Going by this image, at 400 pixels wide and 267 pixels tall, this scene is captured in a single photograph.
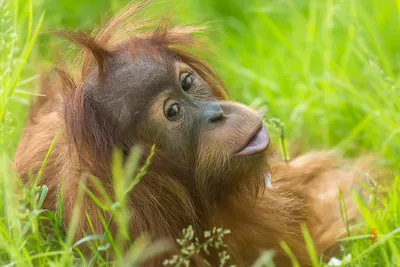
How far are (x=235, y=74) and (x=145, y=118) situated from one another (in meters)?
2.13

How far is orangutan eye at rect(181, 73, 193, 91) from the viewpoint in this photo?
313cm

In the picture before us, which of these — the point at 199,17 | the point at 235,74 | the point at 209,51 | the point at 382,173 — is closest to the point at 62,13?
the point at 199,17

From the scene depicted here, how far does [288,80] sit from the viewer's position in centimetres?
484

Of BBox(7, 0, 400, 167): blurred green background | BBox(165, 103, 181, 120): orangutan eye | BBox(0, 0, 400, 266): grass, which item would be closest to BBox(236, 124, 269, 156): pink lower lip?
BBox(165, 103, 181, 120): orangutan eye

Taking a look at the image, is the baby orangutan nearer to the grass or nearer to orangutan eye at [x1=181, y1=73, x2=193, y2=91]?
orangutan eye at [x1=181, y1=73, x2=193, y2=91]

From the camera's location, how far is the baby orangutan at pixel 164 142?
2.96m

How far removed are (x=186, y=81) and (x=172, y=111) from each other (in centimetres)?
20

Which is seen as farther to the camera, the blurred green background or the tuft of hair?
the blurred green background

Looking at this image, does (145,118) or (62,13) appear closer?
(145,118)

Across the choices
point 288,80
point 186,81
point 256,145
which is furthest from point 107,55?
point 288,80

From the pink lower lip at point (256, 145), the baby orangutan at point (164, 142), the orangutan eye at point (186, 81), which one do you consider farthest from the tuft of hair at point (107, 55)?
the pink lower lip at point (256, 145)

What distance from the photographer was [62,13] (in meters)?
5.42

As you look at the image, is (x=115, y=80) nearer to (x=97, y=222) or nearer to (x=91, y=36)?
(x=91, y=36)

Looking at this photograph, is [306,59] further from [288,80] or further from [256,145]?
[256,145]
